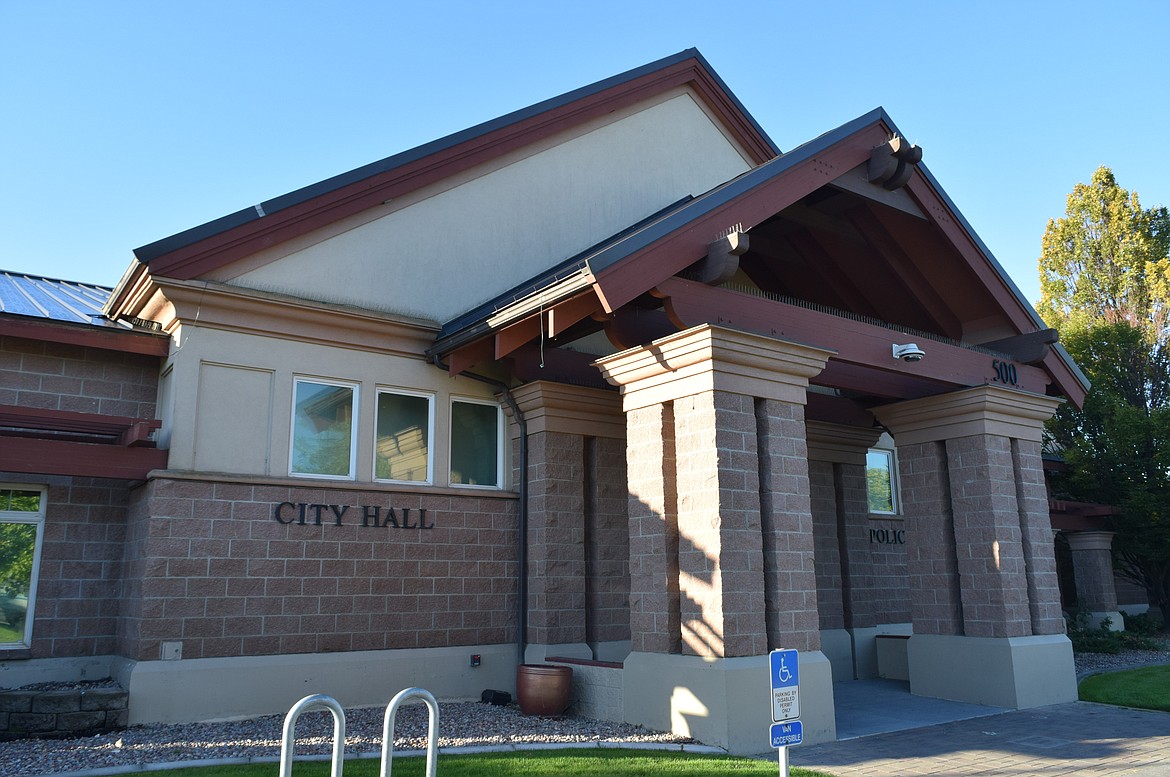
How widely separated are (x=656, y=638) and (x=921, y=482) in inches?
204

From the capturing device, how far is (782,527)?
9.44 meters

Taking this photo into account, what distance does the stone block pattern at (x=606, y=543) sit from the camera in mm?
12164

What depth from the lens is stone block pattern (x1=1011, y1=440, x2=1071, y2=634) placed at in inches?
476

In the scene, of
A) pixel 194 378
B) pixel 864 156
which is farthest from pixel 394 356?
pixel 864 156

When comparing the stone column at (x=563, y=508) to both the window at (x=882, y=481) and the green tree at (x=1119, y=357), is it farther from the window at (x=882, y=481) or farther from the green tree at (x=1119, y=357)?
the green tree at (x=1119, y=357)

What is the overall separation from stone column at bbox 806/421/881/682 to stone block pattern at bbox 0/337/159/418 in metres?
9.59

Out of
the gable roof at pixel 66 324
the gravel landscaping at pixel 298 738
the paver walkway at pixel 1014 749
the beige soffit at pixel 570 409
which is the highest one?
the gable roof at pixel 66 324

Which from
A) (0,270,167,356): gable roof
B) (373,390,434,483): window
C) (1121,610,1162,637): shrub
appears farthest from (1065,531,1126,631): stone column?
(0,270,167,356): gable roof

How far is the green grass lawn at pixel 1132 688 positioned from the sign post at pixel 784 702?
7400 mm

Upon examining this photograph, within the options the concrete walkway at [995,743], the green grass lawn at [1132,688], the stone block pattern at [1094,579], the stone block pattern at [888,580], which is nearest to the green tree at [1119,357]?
the stone block pattern at [1094,579]

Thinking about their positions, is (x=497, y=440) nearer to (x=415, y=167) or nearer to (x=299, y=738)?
(x=415, y=167)

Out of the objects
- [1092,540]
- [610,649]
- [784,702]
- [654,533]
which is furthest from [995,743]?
[1092,540]

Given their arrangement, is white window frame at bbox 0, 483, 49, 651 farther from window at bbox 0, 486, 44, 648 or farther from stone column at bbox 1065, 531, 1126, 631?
stone column at bbox 1065, 531, 1126, 631

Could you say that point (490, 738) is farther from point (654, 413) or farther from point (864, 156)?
point (864, 156)
